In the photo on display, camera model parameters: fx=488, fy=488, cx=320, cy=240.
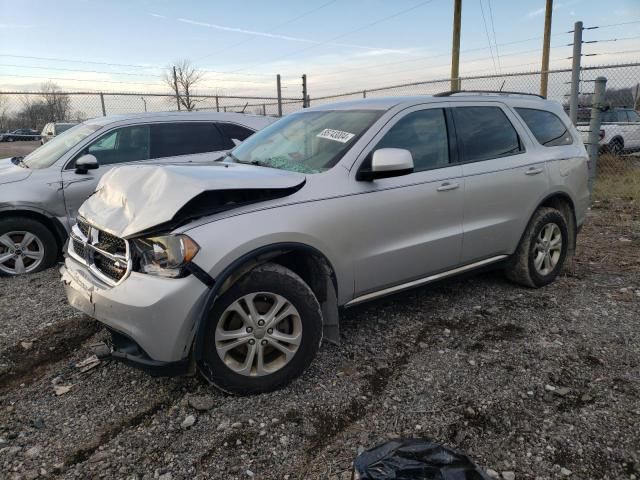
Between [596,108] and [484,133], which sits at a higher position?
[596,108]

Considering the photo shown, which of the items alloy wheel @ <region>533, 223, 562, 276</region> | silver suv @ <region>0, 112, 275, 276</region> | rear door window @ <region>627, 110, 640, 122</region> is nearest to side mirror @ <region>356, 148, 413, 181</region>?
alloy wheel @ <region>533, 223, 562, 276</region>

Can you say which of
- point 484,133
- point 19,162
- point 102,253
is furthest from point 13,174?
point 484,133

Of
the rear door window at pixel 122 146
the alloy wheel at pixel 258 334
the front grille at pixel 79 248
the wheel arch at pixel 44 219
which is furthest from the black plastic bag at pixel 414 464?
the rear door window at pixel 122 146

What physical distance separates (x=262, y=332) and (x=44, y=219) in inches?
148

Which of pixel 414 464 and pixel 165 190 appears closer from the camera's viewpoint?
pixel 414 464

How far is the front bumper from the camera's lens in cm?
252

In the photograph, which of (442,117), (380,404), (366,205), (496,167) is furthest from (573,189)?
(380,404)

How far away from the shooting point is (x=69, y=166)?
5.42m

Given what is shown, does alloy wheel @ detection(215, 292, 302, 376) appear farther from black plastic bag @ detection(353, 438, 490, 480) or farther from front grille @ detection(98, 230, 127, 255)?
black plastic bag @ detection(353, 438, 490, 480)

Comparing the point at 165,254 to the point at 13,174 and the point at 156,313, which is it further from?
the point at 13,174

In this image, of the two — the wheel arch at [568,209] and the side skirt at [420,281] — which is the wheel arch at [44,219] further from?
the wheel arch at [568,209]

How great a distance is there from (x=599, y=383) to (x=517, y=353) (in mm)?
530

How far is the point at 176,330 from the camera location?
8.36ft

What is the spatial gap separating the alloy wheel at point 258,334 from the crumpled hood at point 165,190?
0.59 meters
